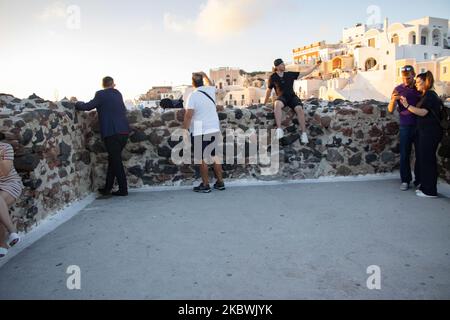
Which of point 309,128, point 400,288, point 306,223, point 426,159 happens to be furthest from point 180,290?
point 309,128

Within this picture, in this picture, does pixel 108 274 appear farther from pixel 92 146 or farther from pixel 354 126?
pixel 354 126

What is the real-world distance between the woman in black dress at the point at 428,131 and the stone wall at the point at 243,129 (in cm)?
65

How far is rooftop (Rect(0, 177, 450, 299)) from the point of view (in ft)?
8.97

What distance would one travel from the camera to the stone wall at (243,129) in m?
5.38

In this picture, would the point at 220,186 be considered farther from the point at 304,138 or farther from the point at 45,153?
the point at 45,153

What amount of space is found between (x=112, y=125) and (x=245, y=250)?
3.19 meters

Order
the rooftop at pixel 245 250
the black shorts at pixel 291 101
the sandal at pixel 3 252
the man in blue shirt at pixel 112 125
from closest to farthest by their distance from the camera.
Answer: the rooftop at pixel 245 250, the sandal at pixel 3 252, the man in blue shirt at pixel 112 125, the black shorts at pixel 291 101

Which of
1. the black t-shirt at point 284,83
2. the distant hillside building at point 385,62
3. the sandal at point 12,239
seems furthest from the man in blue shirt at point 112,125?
the distant hillside building at point 385,62

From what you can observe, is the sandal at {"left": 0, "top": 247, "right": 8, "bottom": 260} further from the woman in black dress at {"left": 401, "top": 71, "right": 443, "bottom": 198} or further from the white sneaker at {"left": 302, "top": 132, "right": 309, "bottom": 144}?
the woman in black dress at {"left": 401, "top": 71, "right": 443, "bottom": 198}

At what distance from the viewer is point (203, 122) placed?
580cm

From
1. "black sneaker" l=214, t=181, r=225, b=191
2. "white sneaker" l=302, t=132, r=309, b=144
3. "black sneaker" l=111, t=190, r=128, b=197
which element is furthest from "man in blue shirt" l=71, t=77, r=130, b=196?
"white sneaker" l=302, t=132, r=309, b=144

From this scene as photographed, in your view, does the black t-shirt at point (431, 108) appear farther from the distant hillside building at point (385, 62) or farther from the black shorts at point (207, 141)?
the distant hillside building at point (385, 62)

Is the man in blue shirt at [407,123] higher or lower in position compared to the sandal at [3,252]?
higher

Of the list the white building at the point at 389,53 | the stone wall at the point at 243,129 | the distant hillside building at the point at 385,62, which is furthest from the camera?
the white building at the point at 389,53
